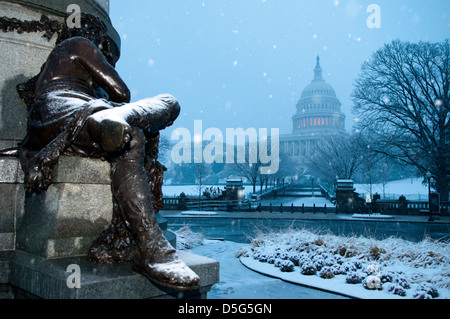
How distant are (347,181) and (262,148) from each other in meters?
27.5

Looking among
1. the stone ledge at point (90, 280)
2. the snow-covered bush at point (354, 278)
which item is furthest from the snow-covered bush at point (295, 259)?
the stone ledge at point (90, 280)

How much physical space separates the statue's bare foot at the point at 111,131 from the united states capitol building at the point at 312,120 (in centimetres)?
10577

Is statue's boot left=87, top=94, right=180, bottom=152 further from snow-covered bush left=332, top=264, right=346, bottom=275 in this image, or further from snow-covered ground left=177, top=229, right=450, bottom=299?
snow-covered bush left=332, top=264, right=346, bottom=275

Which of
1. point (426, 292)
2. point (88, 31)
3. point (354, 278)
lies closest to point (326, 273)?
point (354, 278)

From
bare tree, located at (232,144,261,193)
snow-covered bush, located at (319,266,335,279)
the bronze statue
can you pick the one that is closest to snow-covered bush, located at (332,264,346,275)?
snow-covered bush, located at (319,266,335,279)

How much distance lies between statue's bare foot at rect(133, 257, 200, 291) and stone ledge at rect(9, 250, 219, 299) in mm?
192

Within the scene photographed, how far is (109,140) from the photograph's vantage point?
2752 mm

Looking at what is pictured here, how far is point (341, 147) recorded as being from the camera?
46188mm

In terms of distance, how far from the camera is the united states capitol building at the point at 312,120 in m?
112

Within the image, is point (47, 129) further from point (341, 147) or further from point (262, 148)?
point (262, 148)

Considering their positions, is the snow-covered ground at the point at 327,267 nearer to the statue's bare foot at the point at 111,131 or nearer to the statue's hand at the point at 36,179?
the statue's hand at the point at 36,179

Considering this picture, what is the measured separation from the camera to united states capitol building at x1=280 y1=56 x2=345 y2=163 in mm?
112438

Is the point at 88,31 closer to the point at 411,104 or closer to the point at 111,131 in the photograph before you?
the point at 111,131
